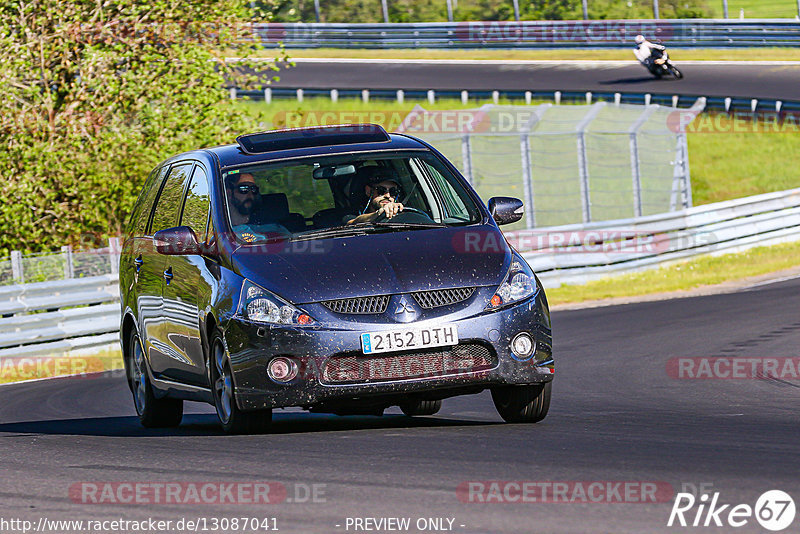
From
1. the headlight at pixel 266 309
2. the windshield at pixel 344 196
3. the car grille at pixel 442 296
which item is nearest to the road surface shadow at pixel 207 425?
the headlight at pixel 266 309

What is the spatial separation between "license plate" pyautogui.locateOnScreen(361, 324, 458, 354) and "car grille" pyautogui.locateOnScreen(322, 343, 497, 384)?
0.05 meters

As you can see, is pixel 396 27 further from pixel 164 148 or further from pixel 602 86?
pixel 164 148

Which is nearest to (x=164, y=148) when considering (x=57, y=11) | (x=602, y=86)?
(x=57, y=11)

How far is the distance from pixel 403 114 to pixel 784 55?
14067mm

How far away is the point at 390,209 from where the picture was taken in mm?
8711

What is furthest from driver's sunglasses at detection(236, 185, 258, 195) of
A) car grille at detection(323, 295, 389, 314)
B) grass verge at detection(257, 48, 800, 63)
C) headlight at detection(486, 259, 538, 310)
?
grass verge at detection(257, 48, 800, 63)

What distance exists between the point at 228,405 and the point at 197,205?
5.02ft

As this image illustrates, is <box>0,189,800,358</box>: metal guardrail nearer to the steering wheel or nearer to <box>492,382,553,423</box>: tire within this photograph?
the steering wheel

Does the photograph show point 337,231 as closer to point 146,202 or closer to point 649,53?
point 146,202

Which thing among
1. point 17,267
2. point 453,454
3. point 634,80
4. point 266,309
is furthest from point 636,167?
point 453,454

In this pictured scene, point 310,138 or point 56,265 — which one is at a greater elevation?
point 310,138

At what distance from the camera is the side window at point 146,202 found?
10.2 meters

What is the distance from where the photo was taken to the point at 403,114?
39.2 meters

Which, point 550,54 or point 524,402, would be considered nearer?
point 524,402
